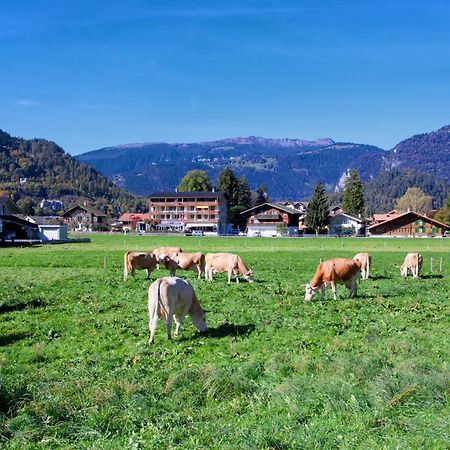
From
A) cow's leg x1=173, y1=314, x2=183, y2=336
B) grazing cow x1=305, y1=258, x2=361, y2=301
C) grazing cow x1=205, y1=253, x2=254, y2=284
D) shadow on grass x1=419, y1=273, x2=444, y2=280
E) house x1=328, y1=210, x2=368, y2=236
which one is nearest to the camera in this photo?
cow's leg x1=173, y1=314, x2=183, y2=336

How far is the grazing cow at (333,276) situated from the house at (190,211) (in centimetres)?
11628

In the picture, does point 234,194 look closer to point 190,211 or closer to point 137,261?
point 190,211

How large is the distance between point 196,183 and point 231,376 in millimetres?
145656

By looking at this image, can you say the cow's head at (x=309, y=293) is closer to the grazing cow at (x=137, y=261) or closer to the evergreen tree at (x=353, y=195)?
the grazing cow at (x=137, y=261)

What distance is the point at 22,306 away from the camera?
19734 millimetres

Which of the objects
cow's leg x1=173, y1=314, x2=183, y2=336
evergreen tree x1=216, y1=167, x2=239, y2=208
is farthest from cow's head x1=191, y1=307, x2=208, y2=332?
evergreen tree x1=216, y1=167, x2=239, y2=208

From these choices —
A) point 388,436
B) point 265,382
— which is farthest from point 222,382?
point 388,436

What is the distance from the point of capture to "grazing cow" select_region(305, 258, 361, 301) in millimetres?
20969

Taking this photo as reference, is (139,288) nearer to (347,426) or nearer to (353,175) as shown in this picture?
(347,426)

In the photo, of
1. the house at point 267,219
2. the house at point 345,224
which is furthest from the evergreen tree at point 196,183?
the house at point 345,224

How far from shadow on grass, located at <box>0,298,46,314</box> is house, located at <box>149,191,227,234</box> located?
386ft

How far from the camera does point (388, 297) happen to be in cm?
2208

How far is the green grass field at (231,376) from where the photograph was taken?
334 inches

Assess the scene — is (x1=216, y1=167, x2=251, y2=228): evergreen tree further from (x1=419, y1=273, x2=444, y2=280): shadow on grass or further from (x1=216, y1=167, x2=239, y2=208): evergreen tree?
(x1=419, y1=273, x2=444, y2=280): shadow on grass
